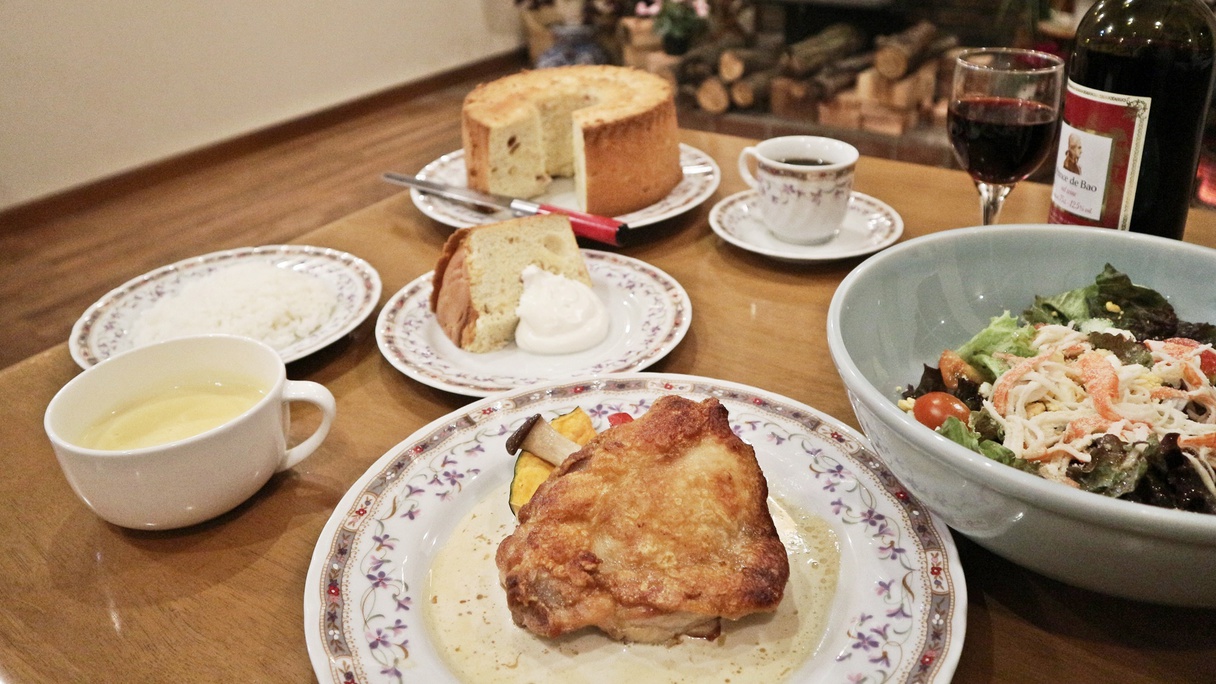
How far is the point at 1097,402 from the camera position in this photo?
95 centimetres

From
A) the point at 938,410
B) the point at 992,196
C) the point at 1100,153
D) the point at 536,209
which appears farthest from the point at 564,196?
the point at 938,410

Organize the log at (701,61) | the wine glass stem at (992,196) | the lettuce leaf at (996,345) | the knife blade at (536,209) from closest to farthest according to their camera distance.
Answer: the lettuce leaf at (996,345) < the wine glass stem at (992,196) < the knife blade at (536,209) < the log at (701,61)

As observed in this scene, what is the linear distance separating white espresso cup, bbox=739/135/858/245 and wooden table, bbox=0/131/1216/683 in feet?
0.35

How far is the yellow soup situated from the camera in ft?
3.55

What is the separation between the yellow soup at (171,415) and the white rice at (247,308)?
27cm

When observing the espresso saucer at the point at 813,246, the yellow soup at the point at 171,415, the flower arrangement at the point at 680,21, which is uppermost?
the flower arrangement at the point at 680,21

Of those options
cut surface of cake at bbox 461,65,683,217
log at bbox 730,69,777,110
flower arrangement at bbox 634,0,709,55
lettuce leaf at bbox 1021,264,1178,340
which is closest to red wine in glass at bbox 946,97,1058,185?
lettuce leaf at bbox 1021,264,1178,340

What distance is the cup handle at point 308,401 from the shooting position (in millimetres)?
1107

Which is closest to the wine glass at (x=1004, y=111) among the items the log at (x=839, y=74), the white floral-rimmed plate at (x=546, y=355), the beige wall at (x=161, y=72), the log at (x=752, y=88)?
the white floral-rimmed plate at (x=546, y=355)

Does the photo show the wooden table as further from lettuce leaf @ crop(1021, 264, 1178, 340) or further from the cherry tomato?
lettuce leaf @ crop(1021, 264, 1178, 340)

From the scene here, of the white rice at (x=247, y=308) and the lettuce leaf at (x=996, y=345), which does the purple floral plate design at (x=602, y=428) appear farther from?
the white rice at (x=247, y=308)

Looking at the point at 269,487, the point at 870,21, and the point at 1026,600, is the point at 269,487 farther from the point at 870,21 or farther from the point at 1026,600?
the point at 870,21

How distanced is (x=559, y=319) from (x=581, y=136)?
2.44 ft

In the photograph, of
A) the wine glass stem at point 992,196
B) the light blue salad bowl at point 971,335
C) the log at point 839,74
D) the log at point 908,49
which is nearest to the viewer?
the light blue salad bowl at point 971,335
